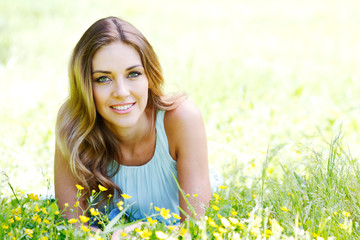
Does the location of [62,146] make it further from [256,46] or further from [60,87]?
[256,46]

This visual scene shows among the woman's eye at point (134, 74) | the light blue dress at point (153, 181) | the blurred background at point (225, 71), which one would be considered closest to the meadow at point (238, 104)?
the blurred background at point (225, 71)

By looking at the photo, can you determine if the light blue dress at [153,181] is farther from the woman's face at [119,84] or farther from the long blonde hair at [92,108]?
the woman's face at [119,84]

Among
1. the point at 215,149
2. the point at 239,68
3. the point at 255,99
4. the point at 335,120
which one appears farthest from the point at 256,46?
the point at 215,149

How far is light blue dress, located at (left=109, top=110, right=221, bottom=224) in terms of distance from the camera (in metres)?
2.93

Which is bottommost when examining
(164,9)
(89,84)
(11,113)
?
(11,113)

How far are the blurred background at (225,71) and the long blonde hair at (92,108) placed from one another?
0.70 ft

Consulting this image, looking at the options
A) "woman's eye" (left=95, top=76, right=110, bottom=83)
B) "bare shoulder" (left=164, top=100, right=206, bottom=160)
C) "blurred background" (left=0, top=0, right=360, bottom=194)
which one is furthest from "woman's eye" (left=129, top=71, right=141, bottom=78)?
"blurred background" (left=0, top=0, right=360, bottom=194)

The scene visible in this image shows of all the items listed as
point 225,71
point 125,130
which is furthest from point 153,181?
point 225,71

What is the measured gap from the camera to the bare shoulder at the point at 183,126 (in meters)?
2.78

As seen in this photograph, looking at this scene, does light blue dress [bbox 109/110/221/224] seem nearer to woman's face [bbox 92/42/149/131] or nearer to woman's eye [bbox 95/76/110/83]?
woman's face [bbox 92/42/149/131]

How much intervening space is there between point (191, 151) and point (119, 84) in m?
0.54

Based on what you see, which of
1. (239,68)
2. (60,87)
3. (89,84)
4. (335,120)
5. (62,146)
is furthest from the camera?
(239,68)

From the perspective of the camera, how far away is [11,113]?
4480 mm

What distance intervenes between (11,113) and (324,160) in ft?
9.35
